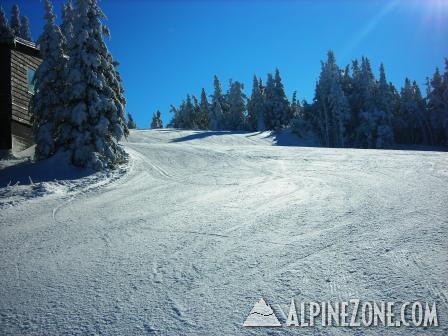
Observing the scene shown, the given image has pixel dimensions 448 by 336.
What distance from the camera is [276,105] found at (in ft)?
185

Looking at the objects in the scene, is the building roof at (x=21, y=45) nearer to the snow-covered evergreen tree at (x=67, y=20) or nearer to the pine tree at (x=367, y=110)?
the snow-covered evergreen tree at (x=67, y=20)

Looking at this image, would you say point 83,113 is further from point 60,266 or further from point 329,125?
point 329,125

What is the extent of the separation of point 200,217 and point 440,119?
181 feet

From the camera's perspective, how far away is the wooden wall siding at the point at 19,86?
57.3 feet

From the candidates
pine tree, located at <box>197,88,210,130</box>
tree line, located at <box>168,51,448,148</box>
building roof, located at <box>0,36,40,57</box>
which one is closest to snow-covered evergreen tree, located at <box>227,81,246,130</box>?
tree line, located at <box>168,51,448,148</box>

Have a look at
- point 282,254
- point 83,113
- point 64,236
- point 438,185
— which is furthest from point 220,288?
point 83,113

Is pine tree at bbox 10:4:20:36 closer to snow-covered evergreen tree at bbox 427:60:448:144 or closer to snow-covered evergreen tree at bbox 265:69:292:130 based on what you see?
snow-covered evergreen tree at bbox 265:69:292:130

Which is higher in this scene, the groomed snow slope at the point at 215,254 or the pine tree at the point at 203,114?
the pine tree at the point at 203,114

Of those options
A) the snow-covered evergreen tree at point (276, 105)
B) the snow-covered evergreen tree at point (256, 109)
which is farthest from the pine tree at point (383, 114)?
the snow-covered evergreen tree at point (256, 109)

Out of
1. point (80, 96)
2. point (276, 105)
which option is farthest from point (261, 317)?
point (276, 105)

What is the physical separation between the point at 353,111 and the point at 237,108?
19.4 m

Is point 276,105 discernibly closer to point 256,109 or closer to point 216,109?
point 256,109

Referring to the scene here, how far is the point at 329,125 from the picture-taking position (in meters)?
51.8

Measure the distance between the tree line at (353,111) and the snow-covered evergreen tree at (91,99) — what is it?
35049 mm
